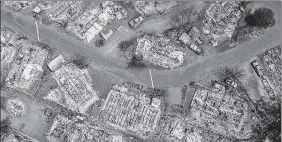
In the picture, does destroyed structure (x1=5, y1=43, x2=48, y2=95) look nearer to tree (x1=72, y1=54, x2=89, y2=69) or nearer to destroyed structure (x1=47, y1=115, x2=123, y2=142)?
tree (x1=72, y1=54, x2=89, y2=69)

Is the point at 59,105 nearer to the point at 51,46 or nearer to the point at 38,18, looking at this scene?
the point at 51,46

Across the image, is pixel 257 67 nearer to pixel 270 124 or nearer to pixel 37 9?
pixel 270 124

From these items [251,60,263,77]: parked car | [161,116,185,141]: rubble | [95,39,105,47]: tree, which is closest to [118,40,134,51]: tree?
[95,39,105,47]: tree

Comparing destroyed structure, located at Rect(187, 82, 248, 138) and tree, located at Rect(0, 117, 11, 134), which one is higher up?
destroyed structure, located at Rect(187, 82, 248, 138)

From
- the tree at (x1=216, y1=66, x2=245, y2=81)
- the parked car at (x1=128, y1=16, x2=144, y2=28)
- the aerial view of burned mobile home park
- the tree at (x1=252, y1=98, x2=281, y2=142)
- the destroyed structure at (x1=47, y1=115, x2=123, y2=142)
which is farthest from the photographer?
the parked car at (x1=128, y1=16, x2=144, y2=28)

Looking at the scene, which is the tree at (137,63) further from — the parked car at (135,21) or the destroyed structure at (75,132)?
the destroyed structure at (75,132)
